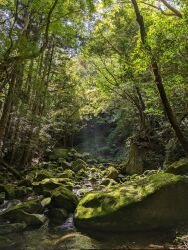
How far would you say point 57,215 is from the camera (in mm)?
7891

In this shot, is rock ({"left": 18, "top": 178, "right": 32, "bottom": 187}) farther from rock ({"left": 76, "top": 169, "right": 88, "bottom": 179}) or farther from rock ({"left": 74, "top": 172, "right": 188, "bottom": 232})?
rock ({"left": 74, "top": 172, "right": 188, "bottom": 232})

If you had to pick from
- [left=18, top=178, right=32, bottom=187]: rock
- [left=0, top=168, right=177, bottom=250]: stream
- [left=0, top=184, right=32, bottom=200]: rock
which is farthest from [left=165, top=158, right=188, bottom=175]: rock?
[left=18, top=178, right=32, bottom=187]: rock

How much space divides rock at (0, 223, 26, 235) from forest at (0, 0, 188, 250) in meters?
0.03

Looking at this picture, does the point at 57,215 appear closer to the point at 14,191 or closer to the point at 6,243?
the point at 6,243

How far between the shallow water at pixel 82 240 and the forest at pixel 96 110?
0.02m

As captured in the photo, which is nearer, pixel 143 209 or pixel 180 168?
pixel 143 209

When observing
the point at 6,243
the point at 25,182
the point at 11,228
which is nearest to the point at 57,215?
the point at 11,228

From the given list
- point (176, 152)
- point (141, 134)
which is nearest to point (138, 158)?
point (141, 134)

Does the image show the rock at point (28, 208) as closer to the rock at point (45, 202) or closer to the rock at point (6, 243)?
the rock at point (45, 202)

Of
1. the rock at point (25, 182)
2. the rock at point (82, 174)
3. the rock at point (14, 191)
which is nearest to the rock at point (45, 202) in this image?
Answer: the rock at point (14, 191)

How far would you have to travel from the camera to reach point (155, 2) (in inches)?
535

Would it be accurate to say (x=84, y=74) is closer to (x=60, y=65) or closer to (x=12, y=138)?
(x=60, y=65)

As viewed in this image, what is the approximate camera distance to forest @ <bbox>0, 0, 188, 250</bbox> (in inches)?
259

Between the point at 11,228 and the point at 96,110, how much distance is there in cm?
1282
